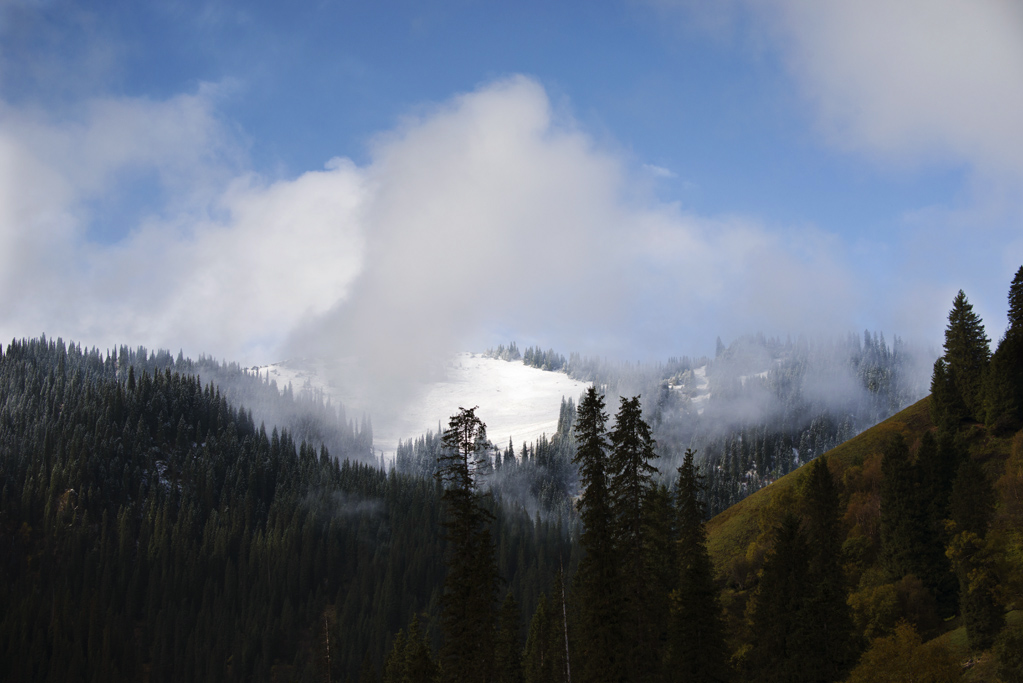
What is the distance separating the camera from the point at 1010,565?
51.7 m

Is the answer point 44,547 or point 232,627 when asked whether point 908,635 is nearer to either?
point 232,627

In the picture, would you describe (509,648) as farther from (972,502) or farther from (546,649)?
(972,502)

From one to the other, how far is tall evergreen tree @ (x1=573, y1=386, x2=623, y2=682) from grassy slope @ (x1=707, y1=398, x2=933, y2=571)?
55.9 meters

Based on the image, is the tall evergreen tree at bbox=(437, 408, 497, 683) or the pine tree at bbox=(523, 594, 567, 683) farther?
the pine tree at bbox=(523, 594, 567, 683)

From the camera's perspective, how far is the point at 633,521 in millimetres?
44188

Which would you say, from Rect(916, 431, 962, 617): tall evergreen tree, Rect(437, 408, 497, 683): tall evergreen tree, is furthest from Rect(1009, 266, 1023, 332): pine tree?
Rect(437, 408, 497, 683): tall evergreen tree

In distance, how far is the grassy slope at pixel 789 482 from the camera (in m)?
96.7

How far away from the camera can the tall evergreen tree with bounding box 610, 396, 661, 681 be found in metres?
43.4

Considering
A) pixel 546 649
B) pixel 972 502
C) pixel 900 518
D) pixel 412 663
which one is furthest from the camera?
pixel 546 649

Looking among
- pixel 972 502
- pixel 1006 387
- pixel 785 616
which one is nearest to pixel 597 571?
pixel 785 616

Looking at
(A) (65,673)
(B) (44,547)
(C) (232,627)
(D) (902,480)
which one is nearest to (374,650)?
(C) (232,627)

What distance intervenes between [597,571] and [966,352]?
225 feet

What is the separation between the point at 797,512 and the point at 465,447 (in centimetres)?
6056

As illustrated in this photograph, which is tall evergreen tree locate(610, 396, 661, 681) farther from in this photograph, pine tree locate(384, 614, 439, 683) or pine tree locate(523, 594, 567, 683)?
pine tree locate(384, 614, 439, 683)
